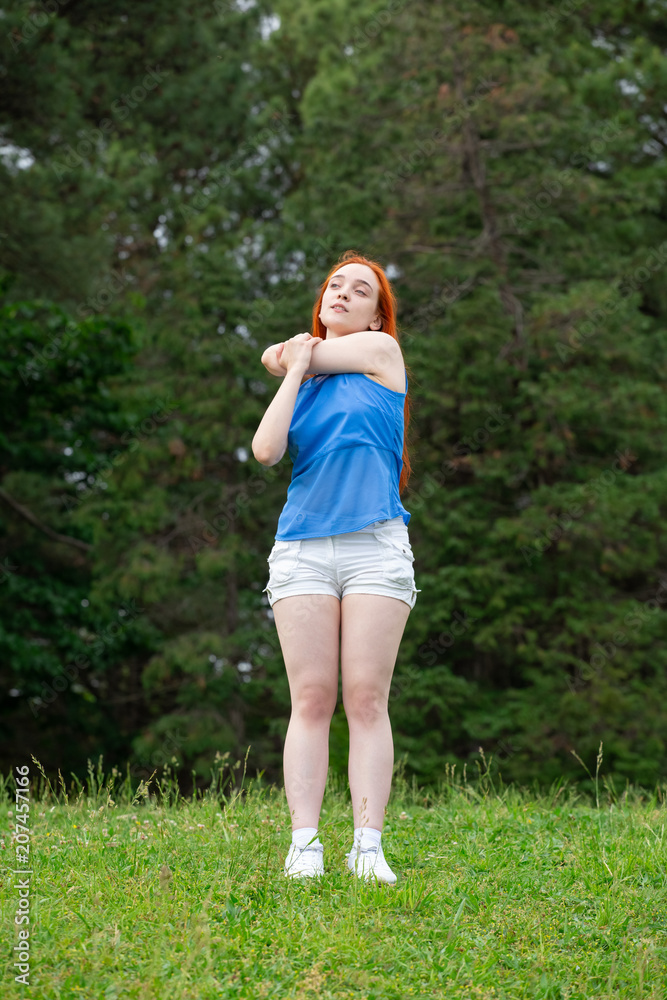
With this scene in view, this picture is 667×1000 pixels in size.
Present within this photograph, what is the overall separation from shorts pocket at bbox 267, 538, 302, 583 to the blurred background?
6085 mm

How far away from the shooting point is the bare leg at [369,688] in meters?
2.73

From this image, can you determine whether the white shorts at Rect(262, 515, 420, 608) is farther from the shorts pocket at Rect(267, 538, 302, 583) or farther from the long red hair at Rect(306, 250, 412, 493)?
the long red hair at Rect(306, 250, 412, 493)

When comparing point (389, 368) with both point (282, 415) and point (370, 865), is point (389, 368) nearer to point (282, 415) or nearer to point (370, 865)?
point (282, 415)

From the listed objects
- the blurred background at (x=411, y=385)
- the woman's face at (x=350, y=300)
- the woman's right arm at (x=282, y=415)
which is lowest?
the blurred background at (x=411, y=385)

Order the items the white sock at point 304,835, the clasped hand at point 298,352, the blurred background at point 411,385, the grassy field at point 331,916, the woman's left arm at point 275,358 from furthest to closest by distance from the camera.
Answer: the blurred background at point 411,385 < the woman's left arm at point 275,358 < the clasped hand at point 298,352 < the white sock at point 304,835 < the grassy field at point 331,916

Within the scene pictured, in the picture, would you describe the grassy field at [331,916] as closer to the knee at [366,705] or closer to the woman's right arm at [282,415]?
the knee at [366,705]

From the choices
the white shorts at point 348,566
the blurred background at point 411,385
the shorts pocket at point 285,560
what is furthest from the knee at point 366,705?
the blurred background at point 411,385

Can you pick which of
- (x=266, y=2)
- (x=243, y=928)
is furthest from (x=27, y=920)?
(x=266, y=2)

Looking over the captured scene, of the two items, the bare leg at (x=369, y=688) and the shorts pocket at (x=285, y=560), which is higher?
the shorts pocket at (x=285, y=560)

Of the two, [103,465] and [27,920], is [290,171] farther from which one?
[27,920]

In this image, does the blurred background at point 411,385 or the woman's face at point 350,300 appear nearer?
the woman's face at point 350,300

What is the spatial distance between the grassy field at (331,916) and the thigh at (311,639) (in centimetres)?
56

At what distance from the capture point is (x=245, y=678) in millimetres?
13367

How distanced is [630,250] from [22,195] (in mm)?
8305
